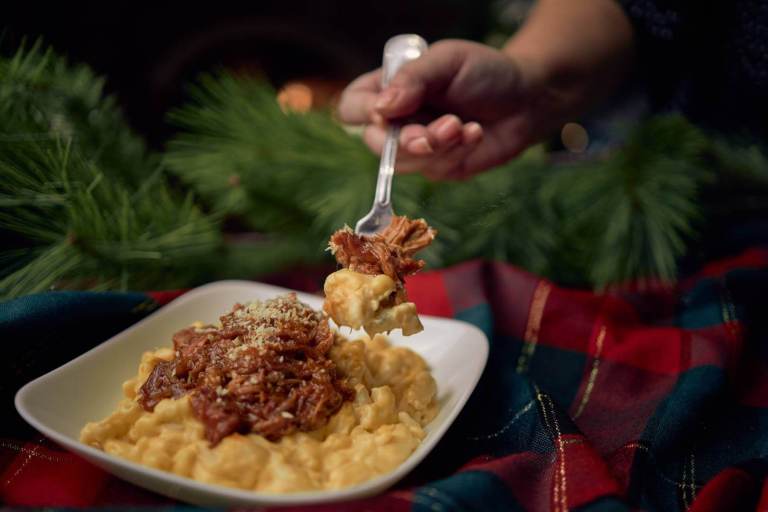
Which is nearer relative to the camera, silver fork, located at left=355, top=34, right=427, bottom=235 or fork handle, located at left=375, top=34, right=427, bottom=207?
silver fork, located at left=355, top=34, right=427, bottom=235

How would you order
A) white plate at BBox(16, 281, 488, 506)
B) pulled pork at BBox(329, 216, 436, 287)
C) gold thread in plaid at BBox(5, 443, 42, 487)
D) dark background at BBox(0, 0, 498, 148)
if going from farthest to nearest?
dark background at BBox(0, 0, 498, 148) → pulled pork at BBox(329, 216, 436, 287) → gold thread in plaid at BBox(5, 443, 42, 487) → white plate at BBox(16, 281, 488, 506)

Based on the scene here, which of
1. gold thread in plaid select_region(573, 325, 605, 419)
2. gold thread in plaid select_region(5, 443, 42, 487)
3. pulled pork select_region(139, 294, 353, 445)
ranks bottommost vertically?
gold thread in plaid select_region(573, 325, 605, 419)

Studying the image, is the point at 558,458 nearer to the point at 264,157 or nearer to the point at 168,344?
the point at 168,344

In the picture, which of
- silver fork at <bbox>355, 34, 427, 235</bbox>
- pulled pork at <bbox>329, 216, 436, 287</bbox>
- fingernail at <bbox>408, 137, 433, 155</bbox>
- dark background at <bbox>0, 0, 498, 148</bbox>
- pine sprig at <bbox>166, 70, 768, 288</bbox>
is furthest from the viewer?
dark background at <bbox>0, 0, 498, 148</bbox>

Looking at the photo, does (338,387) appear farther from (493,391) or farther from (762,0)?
(762,0)

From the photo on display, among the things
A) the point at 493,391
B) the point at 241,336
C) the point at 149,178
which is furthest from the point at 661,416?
the point at 149,178

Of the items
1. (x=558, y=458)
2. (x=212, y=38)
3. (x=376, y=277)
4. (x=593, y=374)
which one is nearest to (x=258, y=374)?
(x=376, y=277)

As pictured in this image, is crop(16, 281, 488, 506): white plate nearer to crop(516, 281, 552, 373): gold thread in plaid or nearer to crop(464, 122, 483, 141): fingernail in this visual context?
crop(516, 281, 552, 373): gold thread in plaid

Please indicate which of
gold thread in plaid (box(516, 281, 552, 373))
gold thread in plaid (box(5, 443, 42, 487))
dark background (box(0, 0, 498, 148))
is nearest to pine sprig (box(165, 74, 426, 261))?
gold thread in plaid (box(516, 281, 552, 373))
